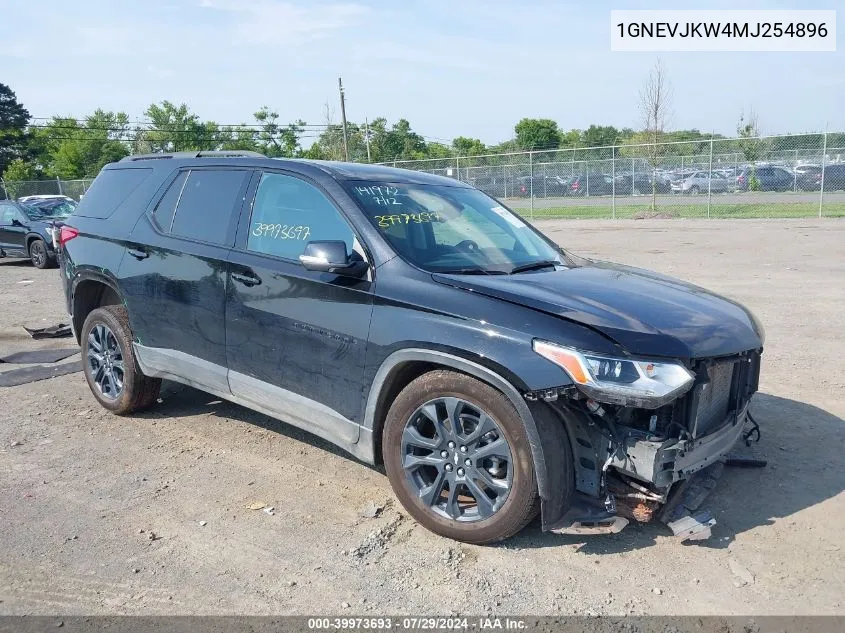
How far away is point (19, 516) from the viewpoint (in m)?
3.83

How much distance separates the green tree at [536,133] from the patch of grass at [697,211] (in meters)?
61.1

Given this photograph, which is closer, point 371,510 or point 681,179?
point 371,510

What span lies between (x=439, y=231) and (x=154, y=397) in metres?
2.73

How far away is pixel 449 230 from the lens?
422cm

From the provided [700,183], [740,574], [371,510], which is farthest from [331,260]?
[700,183]

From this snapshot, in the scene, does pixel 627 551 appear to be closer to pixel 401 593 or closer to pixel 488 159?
pixel 401 593

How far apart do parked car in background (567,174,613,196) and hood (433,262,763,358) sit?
26.3m

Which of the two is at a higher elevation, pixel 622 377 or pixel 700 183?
pixel 700 183

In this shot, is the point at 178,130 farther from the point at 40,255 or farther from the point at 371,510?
the point at 371,510

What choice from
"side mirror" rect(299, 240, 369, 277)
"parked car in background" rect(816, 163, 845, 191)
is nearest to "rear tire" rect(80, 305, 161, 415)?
"side mirror" rect(299, 240, 369, 277)

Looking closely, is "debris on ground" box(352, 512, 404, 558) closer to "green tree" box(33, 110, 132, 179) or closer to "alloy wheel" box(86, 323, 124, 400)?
"alloy wheel" box(86, 323, 124, 400)

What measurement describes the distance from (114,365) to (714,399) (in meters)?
4.20

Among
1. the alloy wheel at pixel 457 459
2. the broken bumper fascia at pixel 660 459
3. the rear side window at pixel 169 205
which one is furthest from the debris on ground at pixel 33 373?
the broken bumper fascia at pixel 660 459

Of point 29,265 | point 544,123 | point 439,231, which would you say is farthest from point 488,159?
point 544,123
